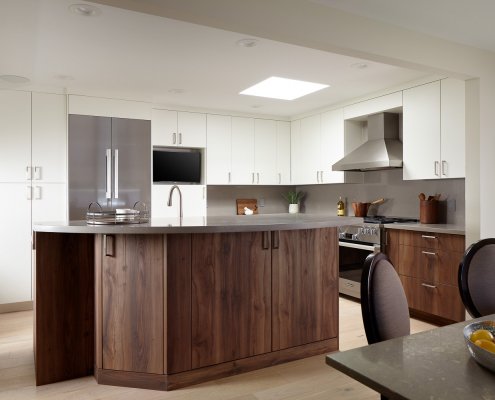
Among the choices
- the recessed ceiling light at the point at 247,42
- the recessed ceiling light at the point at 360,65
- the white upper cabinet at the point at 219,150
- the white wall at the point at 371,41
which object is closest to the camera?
the white wall at the point at 371,41

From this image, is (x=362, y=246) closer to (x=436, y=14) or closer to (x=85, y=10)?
(x=436, y=14)

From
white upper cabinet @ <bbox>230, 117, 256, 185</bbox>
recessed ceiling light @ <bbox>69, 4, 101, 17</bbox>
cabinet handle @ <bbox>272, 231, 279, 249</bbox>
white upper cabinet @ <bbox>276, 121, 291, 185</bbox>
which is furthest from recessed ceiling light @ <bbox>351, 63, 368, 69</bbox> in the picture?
white upper cabinet @ <bbox>276, 121, 291, 185</bbox>

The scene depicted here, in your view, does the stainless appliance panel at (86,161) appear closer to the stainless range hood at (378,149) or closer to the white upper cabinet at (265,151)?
the white upper cabinet at (265,151)

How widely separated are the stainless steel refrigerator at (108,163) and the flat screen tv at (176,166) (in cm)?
38

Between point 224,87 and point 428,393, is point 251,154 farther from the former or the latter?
point 428,393

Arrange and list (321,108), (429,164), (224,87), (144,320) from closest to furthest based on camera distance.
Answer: (144,320) < (429,164) < (224,87) < (321,108)

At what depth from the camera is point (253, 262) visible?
261cm

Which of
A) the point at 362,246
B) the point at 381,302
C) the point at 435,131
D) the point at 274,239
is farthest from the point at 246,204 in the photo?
the point at 381,302

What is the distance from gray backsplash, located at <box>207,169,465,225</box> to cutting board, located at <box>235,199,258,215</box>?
7 centimetres

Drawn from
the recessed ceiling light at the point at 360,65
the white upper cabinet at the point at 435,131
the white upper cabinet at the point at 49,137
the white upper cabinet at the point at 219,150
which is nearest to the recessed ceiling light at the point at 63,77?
the white upper cabinet at the point at 49,137

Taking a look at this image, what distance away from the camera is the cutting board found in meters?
5.95

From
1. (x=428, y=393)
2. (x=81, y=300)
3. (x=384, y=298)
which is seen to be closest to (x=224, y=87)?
(x=81, y=300)

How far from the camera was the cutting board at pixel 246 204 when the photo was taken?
595 centimetres

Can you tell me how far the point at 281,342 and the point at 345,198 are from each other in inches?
124
